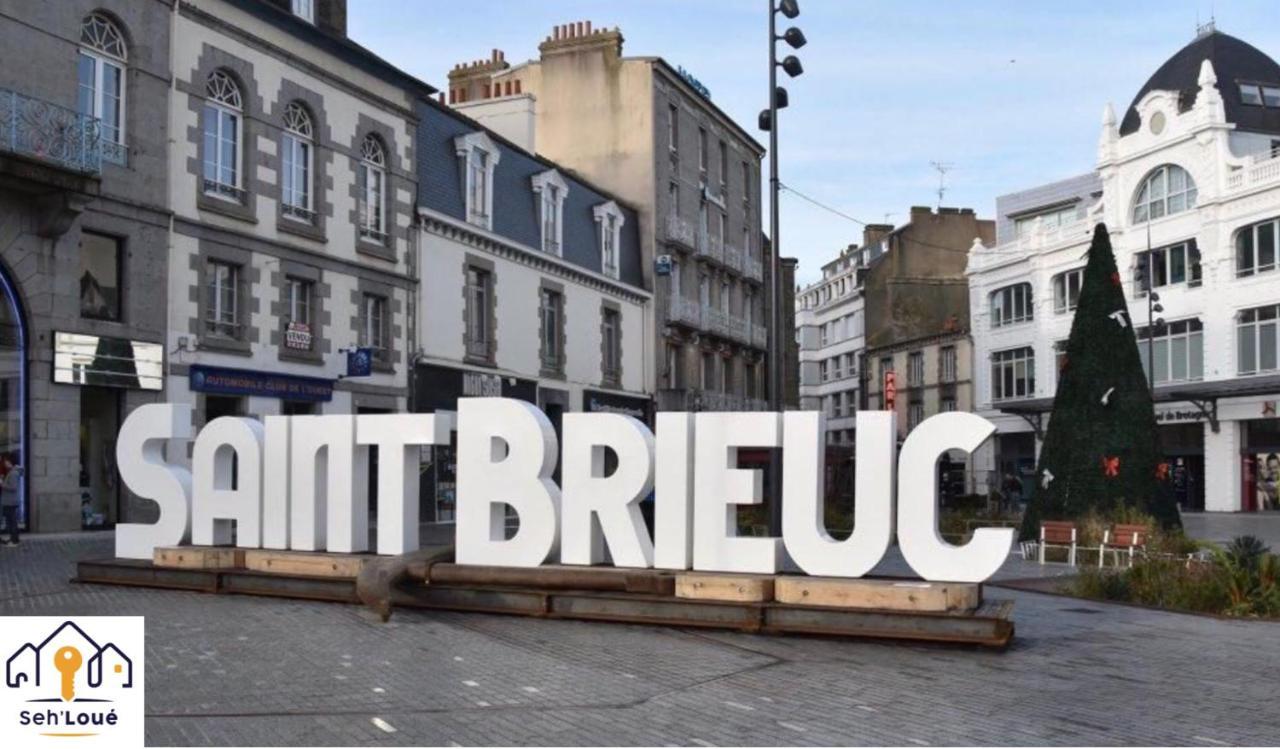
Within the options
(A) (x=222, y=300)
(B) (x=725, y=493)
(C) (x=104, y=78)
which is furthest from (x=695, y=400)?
(B) (x=725, y=493)

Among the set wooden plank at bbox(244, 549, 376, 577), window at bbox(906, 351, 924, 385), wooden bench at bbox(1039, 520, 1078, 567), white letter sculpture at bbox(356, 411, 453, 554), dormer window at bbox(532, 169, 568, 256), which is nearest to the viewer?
wooden plank at bbox(244, 549, 376, 577)

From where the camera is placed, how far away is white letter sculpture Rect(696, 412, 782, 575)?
11.4 metres

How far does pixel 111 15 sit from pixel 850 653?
16.5 metres

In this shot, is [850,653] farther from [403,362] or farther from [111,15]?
[403,362]

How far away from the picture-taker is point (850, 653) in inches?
399

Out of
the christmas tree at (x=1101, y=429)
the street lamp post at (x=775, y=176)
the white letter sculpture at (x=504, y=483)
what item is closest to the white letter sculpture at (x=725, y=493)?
the white letter sculpture at (x=504, y=483)

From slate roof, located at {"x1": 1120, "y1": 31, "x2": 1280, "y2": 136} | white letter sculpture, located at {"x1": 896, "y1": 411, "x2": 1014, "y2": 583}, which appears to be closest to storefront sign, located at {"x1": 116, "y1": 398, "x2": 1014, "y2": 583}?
white letter sculpture, located at {"x1": 896, "y1": 411, "x2": 1014, "y2": 583}

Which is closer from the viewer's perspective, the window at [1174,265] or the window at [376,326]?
the window at [376,326]

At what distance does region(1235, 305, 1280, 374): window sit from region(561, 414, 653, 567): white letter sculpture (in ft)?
111

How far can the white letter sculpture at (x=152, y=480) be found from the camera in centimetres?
1381

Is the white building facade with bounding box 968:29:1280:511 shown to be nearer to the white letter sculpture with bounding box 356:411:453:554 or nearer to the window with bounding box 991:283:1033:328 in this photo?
the window with bounding box 991:283:1033:328

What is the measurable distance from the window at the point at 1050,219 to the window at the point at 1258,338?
1165 cm

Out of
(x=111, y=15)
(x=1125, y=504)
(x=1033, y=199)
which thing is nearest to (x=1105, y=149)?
(x=1033, y=199)

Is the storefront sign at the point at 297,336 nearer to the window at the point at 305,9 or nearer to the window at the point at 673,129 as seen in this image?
the window at the point at 305,9
